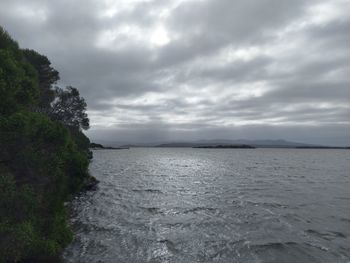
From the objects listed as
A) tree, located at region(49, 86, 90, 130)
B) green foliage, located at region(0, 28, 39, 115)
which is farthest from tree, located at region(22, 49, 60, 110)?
green foliage, located at region(0, 28, 39, 115)

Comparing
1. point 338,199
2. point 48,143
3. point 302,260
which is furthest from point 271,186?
point 48,143

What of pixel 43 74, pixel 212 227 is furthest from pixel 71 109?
pixel 212 227

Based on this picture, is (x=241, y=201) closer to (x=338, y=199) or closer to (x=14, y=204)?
(x=338, y=199)

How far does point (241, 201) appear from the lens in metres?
37.2

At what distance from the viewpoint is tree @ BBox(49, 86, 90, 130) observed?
2648 inches

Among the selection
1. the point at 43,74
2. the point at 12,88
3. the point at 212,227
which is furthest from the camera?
the point at 43,74

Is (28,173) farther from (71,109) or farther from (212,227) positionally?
(71,109)

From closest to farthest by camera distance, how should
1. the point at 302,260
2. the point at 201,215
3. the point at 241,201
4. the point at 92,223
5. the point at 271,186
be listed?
the point at 302,260, the point at 92,223, the point at 201,215, the point at 241,201, the point at 271,186

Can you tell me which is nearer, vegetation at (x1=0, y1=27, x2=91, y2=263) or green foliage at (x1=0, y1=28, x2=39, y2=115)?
vegetation at (x1=0, y1=27, x2=91, y2=263)

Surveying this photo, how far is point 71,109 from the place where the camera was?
232 ft

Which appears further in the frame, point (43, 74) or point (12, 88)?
point (43, 74)

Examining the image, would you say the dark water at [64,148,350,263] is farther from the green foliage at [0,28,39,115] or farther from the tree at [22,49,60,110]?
the tree at [22,49,60,110]

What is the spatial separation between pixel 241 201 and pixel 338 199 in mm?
13174

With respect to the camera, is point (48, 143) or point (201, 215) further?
point (201, 215)
